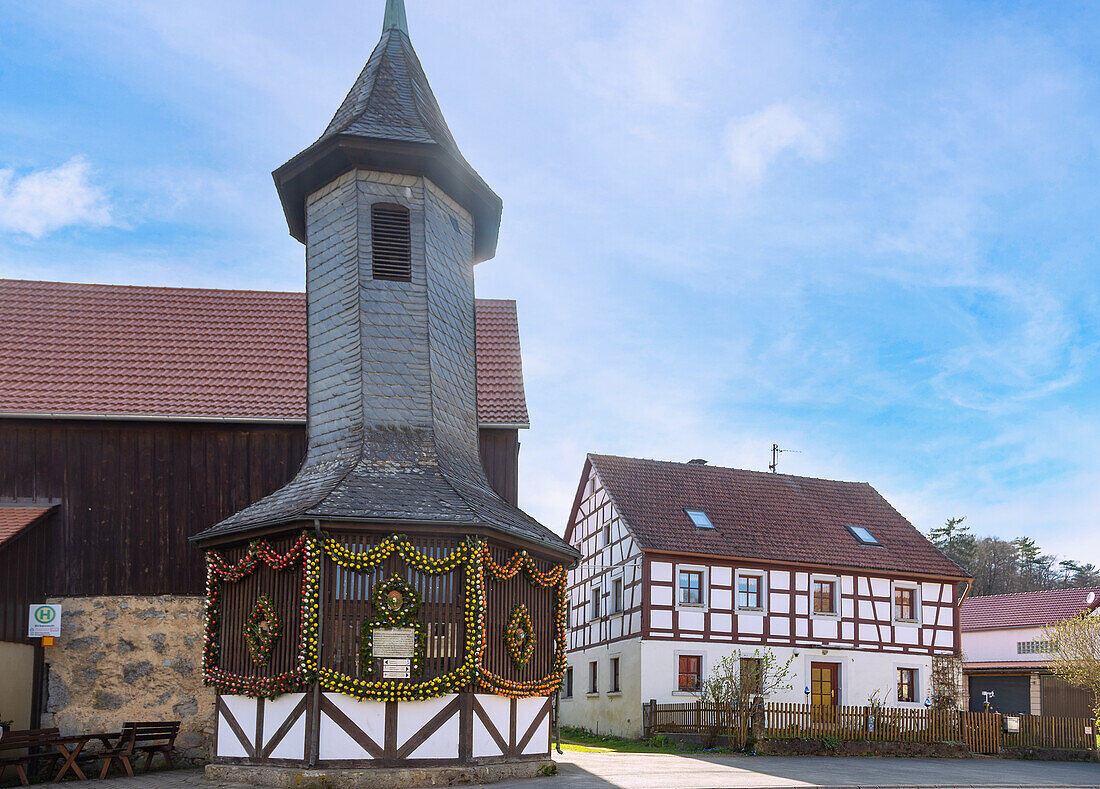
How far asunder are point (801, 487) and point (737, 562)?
504 cm

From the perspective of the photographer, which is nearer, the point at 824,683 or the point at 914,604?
the point at 824,683

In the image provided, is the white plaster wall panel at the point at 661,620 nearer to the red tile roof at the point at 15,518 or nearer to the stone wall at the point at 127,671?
the stone wall at the point at 127,671

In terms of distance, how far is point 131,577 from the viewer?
17094 mm

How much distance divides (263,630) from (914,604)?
19.7 metres

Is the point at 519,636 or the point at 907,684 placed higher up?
the point at 519,636

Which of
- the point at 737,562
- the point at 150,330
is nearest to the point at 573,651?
the point at 737,562

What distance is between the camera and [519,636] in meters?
14.6

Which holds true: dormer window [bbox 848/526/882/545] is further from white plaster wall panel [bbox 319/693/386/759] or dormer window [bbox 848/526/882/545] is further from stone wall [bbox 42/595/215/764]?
white plaster wall panel [bbox 319/693/386/759]

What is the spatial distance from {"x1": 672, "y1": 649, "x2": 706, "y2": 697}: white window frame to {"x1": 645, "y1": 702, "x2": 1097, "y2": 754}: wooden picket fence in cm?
123

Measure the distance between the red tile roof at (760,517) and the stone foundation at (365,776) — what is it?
41.3ft

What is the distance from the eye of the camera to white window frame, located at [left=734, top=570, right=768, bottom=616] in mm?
26562

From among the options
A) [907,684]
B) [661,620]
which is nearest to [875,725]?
[661,620]

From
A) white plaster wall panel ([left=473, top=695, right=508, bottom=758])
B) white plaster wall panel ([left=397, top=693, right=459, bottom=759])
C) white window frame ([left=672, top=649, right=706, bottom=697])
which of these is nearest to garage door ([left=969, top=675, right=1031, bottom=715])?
white window frame ([left=672, top=649, right=706, bottom=697])

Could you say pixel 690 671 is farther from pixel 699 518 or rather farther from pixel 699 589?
pixel 699 518
